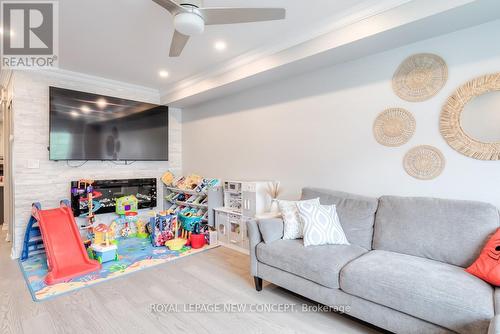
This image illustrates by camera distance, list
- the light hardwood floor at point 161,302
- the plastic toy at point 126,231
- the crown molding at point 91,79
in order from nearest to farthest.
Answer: the light hardwood floor at point 161,302, the crown molding at point 91,79, the plastic toy at point 126,231

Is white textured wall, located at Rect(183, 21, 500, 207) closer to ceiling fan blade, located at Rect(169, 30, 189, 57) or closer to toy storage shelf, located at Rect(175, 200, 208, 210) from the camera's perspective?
toy storage shelf, located at Rect(175, 200, 208, 210)

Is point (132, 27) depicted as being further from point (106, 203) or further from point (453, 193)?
point (453, 193)

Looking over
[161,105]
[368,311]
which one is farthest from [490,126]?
[161,105]

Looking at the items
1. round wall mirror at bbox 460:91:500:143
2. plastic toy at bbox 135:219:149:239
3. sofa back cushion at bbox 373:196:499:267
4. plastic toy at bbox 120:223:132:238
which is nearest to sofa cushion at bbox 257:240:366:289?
sofa back cushion at bbox 373:196:499:267

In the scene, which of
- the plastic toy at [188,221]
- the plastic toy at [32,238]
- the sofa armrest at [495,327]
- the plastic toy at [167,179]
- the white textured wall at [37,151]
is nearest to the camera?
the sofa armrest at [495,327]

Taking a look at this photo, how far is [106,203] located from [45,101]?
164cm

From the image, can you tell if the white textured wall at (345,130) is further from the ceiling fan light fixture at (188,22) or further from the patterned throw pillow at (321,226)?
the ceiling fan light fixture at (188,22)

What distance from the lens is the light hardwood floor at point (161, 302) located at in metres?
1.89

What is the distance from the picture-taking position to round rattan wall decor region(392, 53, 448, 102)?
2268 mm

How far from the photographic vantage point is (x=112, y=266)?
2.97 meters

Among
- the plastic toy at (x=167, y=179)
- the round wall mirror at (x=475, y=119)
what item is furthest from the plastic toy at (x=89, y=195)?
the round wall mirror at (x=475, y=119)

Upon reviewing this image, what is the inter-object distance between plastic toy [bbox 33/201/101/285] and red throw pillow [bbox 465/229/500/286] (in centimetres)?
337

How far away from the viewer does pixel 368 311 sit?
1736mm

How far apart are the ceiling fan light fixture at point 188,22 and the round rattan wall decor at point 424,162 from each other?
2.15 meters
